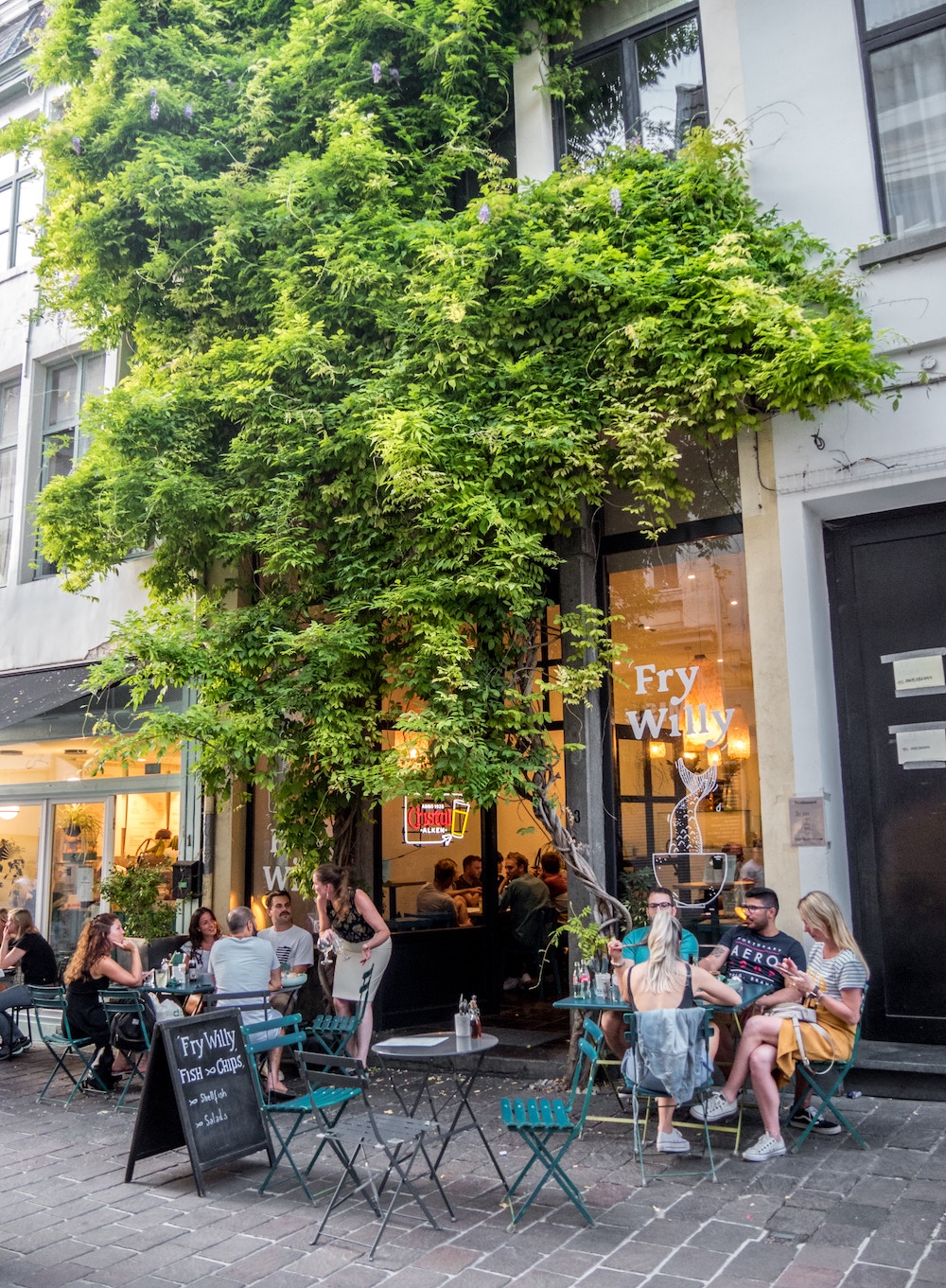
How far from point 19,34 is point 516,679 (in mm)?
12812

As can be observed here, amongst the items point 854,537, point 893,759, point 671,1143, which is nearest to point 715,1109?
point 671,1143

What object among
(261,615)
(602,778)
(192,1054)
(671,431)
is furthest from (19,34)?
(192,1054)

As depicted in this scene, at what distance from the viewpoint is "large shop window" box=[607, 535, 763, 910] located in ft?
26.1

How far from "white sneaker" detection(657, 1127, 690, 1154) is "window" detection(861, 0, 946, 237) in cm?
635

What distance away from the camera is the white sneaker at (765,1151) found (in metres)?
5.70

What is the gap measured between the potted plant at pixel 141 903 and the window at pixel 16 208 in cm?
877

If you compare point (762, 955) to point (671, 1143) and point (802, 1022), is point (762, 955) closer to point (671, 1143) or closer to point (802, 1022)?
point (802, 1022)

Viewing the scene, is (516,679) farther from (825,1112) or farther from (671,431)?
(825,1112)

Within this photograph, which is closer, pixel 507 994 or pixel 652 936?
pixel 652 936

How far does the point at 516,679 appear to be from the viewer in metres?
8.33

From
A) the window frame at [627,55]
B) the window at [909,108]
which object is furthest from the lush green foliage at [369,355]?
the window at [909,108]

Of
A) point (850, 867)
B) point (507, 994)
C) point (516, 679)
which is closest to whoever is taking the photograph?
point (850, 867)

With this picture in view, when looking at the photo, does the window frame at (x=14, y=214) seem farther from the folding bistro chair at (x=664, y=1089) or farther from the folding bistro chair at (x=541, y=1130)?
the folding bistro chair at (x=541, y=1130)

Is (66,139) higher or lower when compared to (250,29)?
lower
